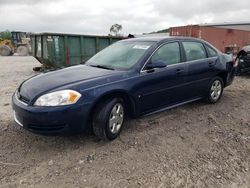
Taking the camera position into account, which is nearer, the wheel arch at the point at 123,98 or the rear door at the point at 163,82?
the wheel arch at the point at 123,98

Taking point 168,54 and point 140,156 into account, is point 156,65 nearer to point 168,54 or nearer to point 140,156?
point 168,54

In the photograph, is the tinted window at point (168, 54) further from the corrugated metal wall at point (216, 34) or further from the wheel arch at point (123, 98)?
the corrugated metal wall at point (216, 34)

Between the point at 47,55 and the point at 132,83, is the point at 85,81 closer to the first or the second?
the point at 132,83

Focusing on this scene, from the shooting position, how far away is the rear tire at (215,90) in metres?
5.46

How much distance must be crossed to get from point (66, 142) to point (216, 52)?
12.5 feet

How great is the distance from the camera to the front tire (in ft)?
11.3

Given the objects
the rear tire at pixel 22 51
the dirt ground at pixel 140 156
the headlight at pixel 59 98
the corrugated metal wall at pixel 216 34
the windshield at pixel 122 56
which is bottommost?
the dirt ground at pixel 140 156

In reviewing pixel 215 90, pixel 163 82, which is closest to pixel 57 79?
pixel 163 82

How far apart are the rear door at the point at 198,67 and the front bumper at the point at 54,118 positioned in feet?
7.67

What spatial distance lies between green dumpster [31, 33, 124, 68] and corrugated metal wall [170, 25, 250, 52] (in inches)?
364

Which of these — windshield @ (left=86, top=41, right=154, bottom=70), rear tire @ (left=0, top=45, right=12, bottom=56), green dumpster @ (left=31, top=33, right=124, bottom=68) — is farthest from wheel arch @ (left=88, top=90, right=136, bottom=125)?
rear tire @ (left=0, top=45, right=12, bottom=56)

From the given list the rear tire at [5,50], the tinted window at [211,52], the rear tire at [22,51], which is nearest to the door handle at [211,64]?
the tinted window at [211,52]

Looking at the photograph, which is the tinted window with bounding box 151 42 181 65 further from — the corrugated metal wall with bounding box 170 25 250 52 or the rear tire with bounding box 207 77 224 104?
the corrugated metal wall with bounding box 170 25 250 52

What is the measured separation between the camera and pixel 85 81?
3471 millimetres
